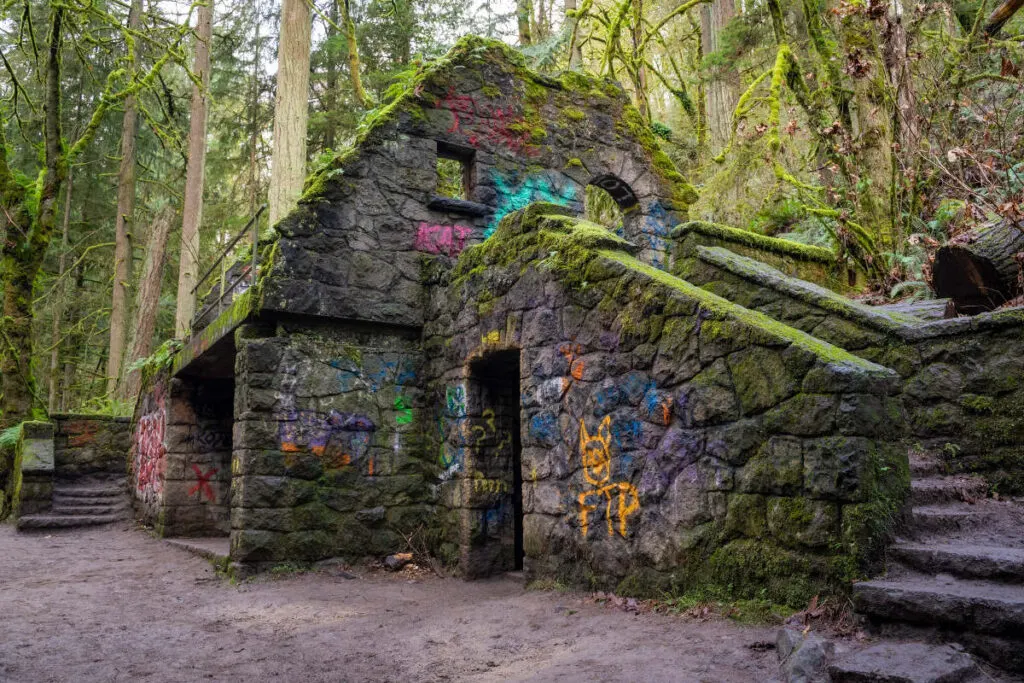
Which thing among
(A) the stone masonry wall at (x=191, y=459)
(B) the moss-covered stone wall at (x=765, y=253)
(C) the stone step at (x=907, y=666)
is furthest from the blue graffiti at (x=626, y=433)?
(A) the stone masonry wall at (x=191, y=459)

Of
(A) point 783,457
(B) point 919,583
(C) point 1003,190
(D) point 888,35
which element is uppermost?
(D) point 888,35

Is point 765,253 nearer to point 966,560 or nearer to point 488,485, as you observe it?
point 488,485

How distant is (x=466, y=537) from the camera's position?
5973 mm

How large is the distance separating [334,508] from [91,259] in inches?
554

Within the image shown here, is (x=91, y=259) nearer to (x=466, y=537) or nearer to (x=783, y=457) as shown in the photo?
(x=466, y=537)

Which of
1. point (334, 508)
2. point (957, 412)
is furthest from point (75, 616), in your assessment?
point (957, 412)

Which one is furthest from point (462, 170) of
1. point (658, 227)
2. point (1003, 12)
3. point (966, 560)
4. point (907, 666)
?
point (907, 666)

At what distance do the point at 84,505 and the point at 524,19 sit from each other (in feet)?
39.6

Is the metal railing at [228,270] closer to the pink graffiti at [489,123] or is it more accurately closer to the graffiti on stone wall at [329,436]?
the graffiti on stone wall at [329,436]

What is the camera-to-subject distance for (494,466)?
620cm

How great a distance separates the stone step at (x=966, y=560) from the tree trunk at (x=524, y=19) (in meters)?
13.5

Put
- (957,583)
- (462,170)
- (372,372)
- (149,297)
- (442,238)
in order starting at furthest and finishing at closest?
(149,297) < (462,170) < (442,238) < (372,372) < (957,583)

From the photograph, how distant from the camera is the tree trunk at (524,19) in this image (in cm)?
1435

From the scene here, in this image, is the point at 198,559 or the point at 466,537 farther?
the point at 198,559
